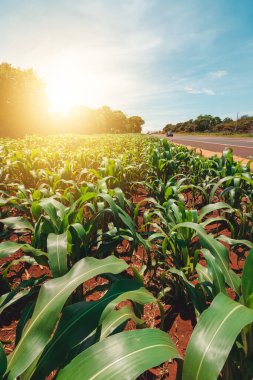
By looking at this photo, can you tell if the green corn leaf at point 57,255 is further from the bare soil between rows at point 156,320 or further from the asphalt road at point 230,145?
the asphalt road at point 230,145

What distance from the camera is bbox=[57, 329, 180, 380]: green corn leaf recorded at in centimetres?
59

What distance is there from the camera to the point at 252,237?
89.4 inches

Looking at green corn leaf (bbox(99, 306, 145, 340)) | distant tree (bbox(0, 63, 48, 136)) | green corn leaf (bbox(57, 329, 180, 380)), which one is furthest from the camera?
distant tree (bbox(0, 63, 48, 136))

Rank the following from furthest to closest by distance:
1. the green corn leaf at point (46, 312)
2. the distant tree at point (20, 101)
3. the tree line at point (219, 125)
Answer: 1. the tree line at point (219, 125)
2. the distant tree at point (20, 101)
3. the green corn leaf at point (46, 312)

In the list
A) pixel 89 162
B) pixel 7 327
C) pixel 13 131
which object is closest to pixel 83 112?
pixel 13 131

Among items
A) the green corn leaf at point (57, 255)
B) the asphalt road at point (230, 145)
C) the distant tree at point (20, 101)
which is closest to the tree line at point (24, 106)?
the distant tree at point (20, 101)

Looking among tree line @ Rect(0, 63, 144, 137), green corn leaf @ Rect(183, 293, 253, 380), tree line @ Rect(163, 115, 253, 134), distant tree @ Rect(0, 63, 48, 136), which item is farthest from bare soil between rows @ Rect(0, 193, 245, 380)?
tree line @ Rect(163, 115, 253, 134)

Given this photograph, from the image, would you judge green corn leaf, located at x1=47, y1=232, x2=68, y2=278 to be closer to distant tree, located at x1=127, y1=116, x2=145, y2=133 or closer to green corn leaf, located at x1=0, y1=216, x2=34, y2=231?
green corn leaf, located at x1=0, y1=216, x2=34, y2=231

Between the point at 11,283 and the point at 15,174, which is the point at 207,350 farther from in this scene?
the point at 15,174

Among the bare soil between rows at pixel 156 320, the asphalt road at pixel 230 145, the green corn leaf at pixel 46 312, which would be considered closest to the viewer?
the green corn leaf at pixel 46 312

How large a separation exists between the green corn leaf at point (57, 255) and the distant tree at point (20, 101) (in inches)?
1463

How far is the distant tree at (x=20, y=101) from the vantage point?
109 feet

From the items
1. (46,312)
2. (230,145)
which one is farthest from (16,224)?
(230,145)

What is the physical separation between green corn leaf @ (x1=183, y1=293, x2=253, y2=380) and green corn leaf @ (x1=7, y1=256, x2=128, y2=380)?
1.34 feet
